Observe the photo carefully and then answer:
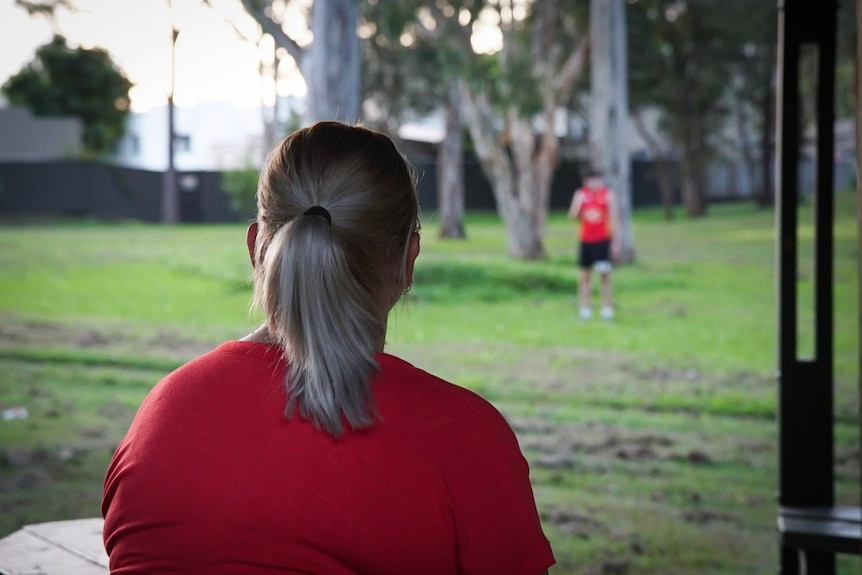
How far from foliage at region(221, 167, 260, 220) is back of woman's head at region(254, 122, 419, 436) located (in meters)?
12.0

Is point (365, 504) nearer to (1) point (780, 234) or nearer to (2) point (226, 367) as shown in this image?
(2) point (226, 367)

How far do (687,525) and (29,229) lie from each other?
8.31m

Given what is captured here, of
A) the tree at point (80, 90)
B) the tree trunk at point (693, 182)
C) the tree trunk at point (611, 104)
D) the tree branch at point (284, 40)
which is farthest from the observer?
the tree trunk at point (693, 182)

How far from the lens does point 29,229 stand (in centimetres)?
1170

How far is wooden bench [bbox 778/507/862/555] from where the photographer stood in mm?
2984

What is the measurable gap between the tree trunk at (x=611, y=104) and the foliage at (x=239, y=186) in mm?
4158

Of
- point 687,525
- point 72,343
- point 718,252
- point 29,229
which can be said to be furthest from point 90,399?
point 718,252

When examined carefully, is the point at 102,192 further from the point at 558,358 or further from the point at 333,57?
the point at 333,57

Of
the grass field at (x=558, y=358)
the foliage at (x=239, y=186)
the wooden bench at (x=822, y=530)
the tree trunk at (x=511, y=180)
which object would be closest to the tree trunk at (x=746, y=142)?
the grass field at (x=558, y=358)

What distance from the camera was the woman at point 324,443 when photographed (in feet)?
4.08

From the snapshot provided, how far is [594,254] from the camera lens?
39.7 ft

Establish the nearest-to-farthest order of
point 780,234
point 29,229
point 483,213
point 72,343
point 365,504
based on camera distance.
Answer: point 365,504
point 780,234
point 72,343
point 29,229
point 483,213

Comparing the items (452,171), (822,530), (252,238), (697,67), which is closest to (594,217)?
(452,171)

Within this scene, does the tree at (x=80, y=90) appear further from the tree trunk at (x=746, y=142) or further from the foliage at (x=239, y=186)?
the tree trunk at (x=746, y=142)
